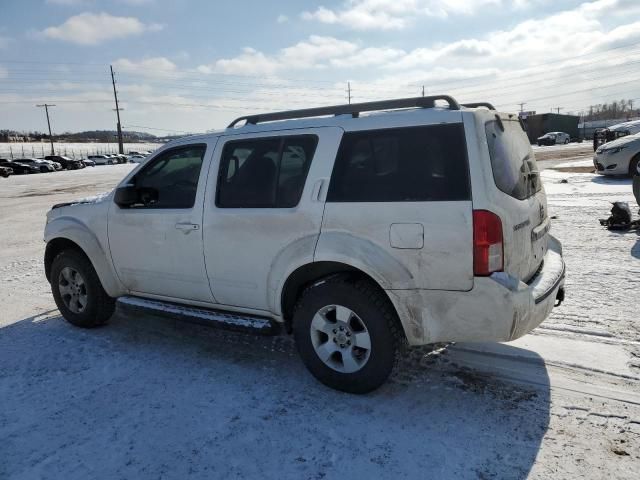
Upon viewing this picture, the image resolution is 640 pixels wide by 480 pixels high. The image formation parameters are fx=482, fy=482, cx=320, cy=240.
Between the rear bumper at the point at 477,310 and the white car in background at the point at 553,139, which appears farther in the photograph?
the white car in background at the point at 553,139

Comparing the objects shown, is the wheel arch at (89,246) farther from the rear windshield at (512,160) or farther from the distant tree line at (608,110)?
the distant tree line at (608,110)

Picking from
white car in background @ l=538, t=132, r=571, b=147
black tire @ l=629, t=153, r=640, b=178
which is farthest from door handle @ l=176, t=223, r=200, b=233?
white car in background @ l=538, t=132, r=571, b=147

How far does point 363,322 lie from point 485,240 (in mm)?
956

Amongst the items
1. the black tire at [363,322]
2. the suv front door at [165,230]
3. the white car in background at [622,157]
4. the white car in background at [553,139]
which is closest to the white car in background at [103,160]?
the white car in background at [553,139]

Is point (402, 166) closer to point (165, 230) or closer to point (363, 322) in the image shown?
point (363, 322)

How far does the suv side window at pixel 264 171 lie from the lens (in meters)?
3.53

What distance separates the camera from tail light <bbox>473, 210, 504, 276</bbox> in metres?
2.86

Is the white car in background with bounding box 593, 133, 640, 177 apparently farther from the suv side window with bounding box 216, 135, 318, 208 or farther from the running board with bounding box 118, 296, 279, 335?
the running board with bounding box 118, 296, 279, 335

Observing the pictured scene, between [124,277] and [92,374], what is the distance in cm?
101

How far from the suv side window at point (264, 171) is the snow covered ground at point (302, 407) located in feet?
4.40

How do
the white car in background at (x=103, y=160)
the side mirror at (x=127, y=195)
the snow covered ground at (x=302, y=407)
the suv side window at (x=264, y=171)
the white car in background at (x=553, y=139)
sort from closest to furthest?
the snow covered ground at (x=302, y=407), the suv side window at (x=264, y=171), the side mirror at (x=127, y=195), the white car in background at (x=553, y=139), the white car in background at (x=103, y=160)

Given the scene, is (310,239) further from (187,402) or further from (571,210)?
(571,210)

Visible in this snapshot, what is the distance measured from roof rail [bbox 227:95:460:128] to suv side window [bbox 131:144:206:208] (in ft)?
1.81

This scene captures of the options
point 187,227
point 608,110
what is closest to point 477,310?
point 187,227
